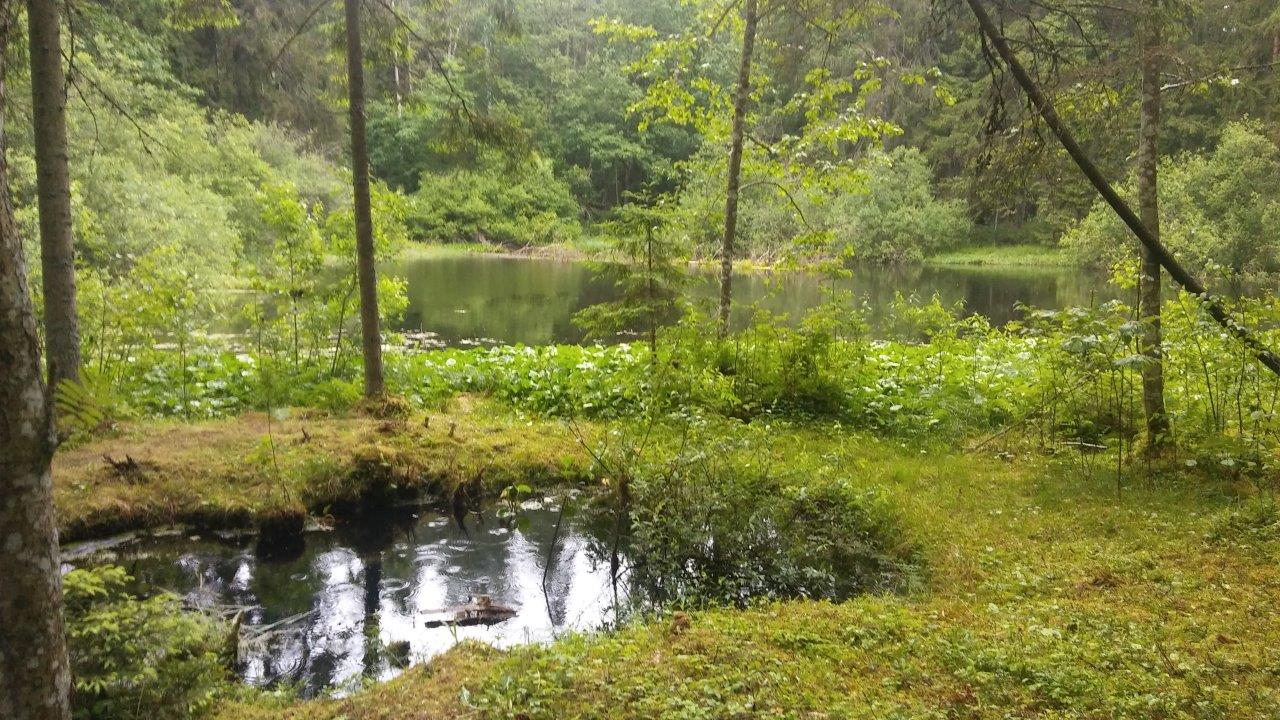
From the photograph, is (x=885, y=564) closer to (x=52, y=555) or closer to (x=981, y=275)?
(x=52, y=555)

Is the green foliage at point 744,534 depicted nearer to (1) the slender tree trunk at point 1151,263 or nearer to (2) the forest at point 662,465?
(2) the forest at point 662,465

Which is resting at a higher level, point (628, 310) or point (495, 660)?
point (628, 310)

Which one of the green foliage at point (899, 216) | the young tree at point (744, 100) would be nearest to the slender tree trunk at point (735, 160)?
the young tree at point (744, 100)

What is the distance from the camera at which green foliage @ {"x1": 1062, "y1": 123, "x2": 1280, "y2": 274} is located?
23516mm

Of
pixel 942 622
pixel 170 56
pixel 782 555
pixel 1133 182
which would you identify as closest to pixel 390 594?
pixel 782 555

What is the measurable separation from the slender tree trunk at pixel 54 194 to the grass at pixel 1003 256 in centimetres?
3943

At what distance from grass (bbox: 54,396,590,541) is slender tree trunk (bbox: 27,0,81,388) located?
971 millimetres

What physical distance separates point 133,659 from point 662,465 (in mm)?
3560

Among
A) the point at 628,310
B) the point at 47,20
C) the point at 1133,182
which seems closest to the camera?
the point at 47,20

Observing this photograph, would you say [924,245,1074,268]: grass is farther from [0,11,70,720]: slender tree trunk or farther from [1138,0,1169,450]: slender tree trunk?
[0,11,70,720]: slender tree trunk

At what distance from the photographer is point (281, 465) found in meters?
6.64

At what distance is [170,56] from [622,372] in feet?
120

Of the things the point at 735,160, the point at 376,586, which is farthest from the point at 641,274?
the point at 376,586

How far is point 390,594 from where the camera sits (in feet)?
17.8
